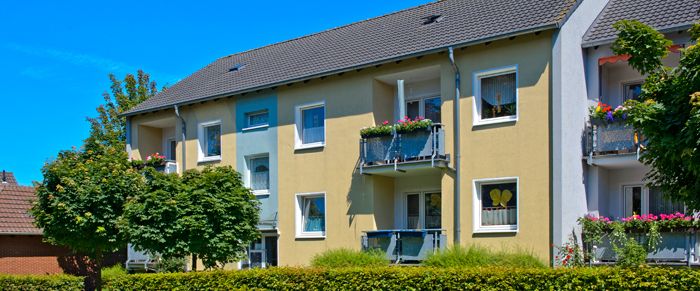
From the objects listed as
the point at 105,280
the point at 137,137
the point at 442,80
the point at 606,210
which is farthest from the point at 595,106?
the point at 137,137

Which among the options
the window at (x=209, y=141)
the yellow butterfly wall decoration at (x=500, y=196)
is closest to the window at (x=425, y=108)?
the yellow butterfly wall decoration at (x=500, y=196)

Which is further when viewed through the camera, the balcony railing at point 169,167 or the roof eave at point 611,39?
the balcony railing at point 169,167

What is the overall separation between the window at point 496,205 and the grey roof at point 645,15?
13.2 ft

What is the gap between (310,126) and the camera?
76.4 feet

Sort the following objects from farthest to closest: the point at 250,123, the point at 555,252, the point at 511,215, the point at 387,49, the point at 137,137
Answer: the point at 137,137 → the point at 250,123 → the point at 387,49 → the point at 511,215 → the point at 555,252

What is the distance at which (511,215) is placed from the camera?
18.7m

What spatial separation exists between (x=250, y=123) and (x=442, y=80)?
7.70 metres

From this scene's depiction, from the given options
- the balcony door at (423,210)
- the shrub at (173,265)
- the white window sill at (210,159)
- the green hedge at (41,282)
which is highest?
the white window sill at (210,159)

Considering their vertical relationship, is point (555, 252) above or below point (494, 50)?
below

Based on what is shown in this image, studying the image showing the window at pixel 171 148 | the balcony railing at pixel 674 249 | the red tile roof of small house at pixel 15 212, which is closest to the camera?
the balcony railing at pixel 674 249

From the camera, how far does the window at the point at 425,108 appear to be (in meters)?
21.3

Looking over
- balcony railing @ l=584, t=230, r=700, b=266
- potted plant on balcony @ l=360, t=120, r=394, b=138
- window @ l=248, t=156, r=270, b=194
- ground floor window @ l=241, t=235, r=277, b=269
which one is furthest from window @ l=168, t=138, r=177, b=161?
balcony railing @ l=584, t=230, r=700, b=266

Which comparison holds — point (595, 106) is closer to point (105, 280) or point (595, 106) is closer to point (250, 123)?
point (250, 123)

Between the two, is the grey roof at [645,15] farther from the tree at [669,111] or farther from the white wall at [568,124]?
the tree at [669,111]
